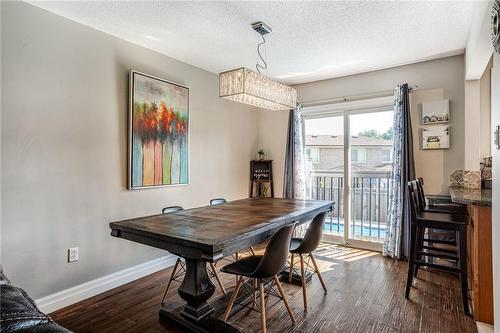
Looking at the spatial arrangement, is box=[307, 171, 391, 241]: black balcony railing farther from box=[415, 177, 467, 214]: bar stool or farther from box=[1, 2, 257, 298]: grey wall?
box=[1, 2, 257, 298]: grey wall

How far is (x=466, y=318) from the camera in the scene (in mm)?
2256

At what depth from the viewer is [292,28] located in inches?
107

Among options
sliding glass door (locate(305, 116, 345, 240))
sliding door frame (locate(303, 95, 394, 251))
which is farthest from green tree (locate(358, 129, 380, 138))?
sliding glass door (locate(305, 116, 345, 240))

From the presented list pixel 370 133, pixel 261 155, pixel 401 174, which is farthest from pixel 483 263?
pixel 261 155

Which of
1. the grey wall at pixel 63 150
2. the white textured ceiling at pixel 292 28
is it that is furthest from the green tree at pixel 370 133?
the grey wall at pixel 63 150

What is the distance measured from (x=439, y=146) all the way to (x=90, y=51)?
157 inches

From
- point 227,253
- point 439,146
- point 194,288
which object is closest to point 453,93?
point 439,146

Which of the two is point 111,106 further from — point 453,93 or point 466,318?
Result: point 453,93

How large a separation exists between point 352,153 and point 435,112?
3.79 feet

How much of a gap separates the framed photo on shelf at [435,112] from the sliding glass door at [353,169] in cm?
42

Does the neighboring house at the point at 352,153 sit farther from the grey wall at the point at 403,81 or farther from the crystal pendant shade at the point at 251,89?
the crystal pendant shade at the point at 251,89

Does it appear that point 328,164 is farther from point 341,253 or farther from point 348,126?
point 341,253

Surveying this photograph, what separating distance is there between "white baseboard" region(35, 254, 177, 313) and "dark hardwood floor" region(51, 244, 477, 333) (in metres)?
0.06

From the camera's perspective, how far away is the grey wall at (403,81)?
3.43 meters
